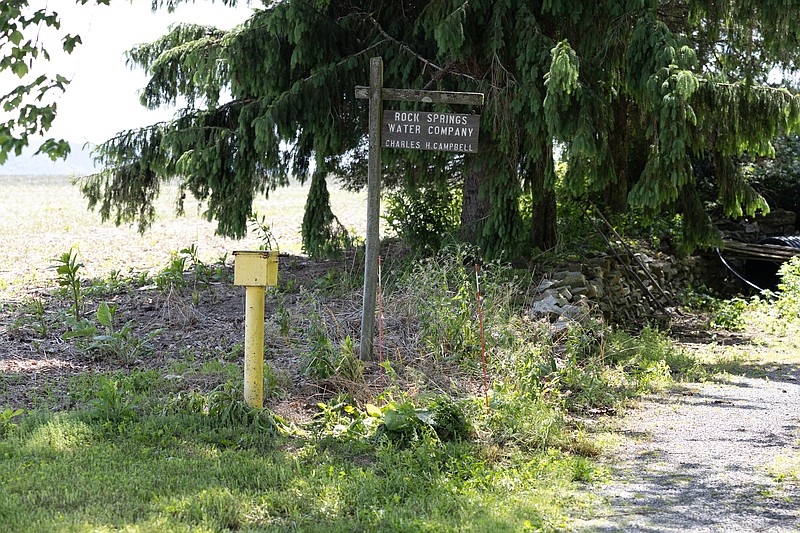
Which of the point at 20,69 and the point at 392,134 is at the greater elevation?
the point at 392,134

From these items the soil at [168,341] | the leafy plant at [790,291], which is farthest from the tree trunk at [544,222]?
the leafy plant at [790,291]

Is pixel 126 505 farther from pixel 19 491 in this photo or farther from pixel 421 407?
pixel 421 407

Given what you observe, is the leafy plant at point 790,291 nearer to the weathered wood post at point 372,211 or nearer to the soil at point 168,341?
the soil at point 168,341

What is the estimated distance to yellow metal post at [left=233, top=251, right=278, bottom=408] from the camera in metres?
6.03

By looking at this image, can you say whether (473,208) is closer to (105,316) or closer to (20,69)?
(105,316)

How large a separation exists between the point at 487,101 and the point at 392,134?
114 inches

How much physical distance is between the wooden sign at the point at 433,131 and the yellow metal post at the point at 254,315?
1.96m

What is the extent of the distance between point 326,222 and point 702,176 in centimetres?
830

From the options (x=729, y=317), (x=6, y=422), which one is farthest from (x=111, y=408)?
(x=729, y=317)

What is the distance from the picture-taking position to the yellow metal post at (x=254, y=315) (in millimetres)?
6027

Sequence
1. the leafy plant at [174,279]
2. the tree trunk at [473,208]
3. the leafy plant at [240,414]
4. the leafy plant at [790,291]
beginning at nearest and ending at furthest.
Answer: the leafy plant at [240,414] → the leafy plant at [174,279] → the tree trunk at [473,208] → the leafy plant at [790,291]

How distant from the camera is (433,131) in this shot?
7.36m

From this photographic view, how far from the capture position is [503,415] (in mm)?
6230

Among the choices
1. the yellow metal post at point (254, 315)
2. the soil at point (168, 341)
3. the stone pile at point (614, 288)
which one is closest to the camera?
the yellow metal post at point (254, 315)
